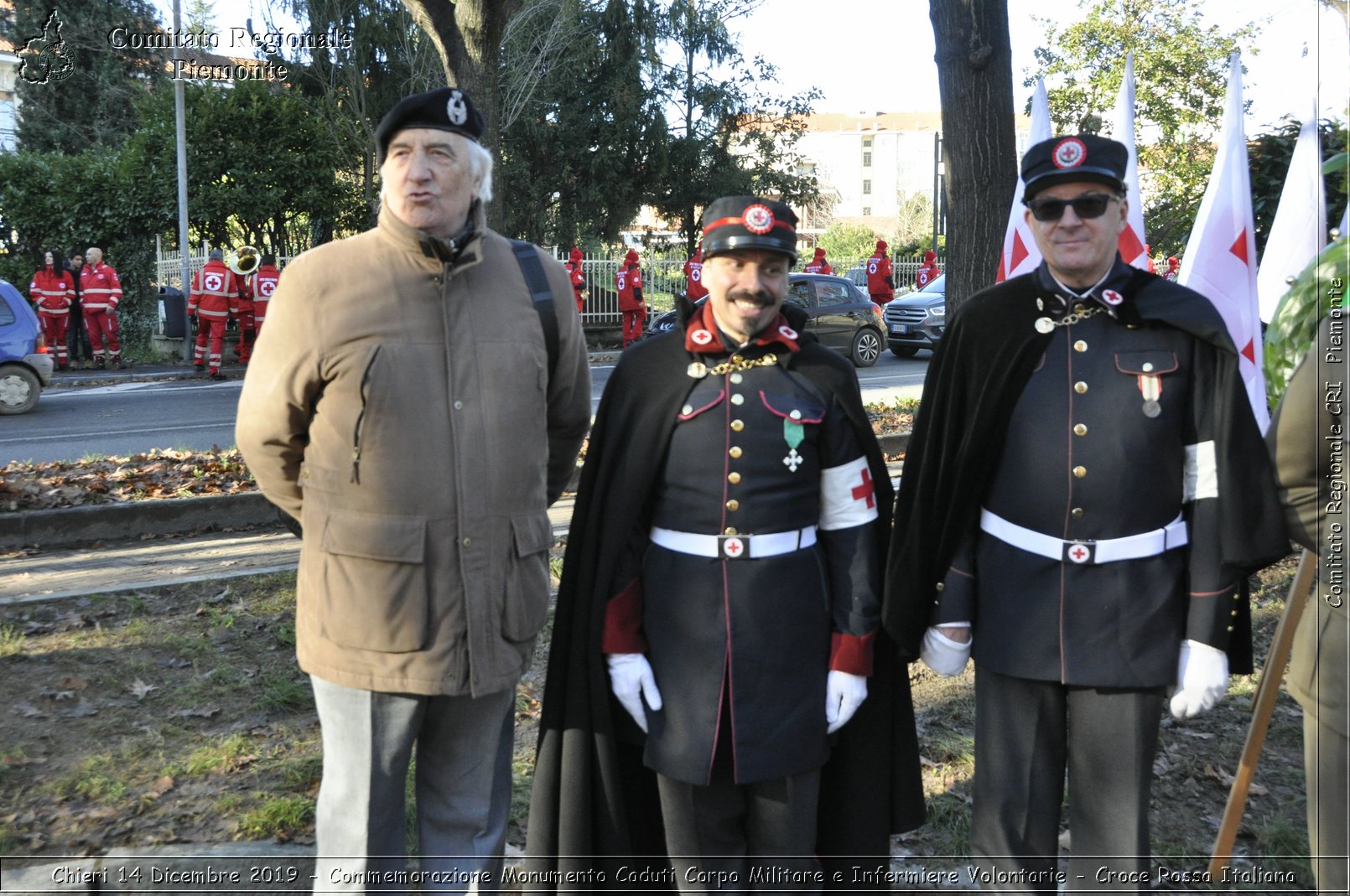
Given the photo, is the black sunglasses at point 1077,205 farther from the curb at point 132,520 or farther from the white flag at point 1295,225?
the curb at point 132,520

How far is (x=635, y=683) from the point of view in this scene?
318 centimetres

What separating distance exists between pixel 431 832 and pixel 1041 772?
64.0 inches

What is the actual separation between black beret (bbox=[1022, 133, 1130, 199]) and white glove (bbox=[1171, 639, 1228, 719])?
119 centimetres

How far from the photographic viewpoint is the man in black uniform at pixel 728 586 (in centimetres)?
313

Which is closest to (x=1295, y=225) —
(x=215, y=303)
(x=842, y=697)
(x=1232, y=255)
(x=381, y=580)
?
(x=1232, y=255)

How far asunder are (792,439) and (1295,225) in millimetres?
3915

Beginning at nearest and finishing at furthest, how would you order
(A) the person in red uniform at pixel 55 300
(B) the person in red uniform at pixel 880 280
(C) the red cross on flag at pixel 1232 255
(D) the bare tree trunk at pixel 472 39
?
(C) the red cross on flag at pixel 1232 255 < (D) the bare tree trunk at pixel 472 39 < (A) the person in red uniform at pixel 55 300 < (B) the person in red uniform at pixel 880 280

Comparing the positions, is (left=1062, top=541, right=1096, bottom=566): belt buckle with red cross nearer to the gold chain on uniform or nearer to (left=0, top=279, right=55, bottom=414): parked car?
the gold chain on uniform

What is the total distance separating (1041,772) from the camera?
10.3 ft

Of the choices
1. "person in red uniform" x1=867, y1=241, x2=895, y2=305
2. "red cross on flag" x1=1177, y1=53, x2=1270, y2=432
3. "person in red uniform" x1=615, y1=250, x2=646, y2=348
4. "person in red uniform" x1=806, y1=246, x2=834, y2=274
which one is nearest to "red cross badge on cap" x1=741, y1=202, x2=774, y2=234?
"red cross on flag" x1=1177, y1=53, x2=1270, y2=432

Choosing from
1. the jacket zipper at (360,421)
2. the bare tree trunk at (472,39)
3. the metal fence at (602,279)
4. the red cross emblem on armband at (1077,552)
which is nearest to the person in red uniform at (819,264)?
the metal fence at (602,279)

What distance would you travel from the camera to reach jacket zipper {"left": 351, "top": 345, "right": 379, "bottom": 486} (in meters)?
2.95

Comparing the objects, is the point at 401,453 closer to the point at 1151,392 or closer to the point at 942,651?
the point at 942,651

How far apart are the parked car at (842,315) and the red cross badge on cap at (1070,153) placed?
17137mm
